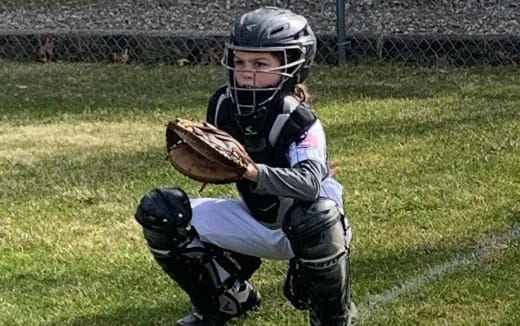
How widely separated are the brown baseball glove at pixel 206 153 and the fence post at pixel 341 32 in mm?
6047

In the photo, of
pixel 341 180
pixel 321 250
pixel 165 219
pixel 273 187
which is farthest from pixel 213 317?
pixel 341 180

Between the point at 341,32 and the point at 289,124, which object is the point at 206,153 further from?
the point at 341,32

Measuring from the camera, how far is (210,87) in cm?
862

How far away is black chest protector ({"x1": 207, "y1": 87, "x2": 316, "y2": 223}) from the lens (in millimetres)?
3502

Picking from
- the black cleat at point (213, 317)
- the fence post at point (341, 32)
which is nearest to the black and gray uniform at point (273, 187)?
the black cleat at point (213, 317)

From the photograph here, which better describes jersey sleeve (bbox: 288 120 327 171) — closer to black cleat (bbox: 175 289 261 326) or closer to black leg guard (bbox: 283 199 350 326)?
black leg guard (bbox: 283 199 350 326)

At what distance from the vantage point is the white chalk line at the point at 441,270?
4047mm

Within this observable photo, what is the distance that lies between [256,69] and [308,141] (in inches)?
10.2

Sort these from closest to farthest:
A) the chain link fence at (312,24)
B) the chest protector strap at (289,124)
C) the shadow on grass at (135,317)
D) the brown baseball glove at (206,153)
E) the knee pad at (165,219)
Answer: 1. the brown baseball glove at (206,153)
2. the chest protector strap at (289,124)
3. the knee pad at (165,219)
4. the shadow on grass at (135,317)
5. the chain link fence at (312,24)

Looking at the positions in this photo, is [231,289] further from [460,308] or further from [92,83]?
[92,83]

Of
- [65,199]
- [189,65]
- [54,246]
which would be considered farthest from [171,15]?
[54,246]

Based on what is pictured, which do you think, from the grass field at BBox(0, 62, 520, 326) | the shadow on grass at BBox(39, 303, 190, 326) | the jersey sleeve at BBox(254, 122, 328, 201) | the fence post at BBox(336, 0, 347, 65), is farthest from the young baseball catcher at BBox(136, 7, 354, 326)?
the fence post at BBox(336, 0, 347, 65)

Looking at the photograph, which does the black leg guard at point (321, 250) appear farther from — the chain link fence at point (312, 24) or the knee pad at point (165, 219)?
the chain link fence at point (312, 24)

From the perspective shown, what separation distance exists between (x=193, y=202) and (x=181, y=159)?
40cm
